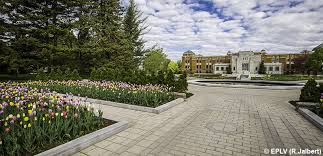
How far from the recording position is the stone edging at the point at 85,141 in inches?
147

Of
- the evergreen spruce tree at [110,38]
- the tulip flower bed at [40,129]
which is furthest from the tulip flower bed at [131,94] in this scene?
the evergreen spruce tree at [110,38]

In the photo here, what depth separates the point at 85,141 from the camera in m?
4.28

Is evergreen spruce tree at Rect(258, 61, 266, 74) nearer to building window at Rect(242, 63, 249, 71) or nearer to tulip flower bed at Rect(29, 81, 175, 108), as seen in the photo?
building window at Rect(242, 63, 249, 71)

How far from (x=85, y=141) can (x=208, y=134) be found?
126 inches

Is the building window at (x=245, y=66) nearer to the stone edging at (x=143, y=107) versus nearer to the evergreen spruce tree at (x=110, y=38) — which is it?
the evergreen spruce tree at (x=110, y=38)

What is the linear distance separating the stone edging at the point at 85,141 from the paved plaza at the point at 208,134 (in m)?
0.12

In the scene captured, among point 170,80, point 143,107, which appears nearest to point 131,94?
point 143,107

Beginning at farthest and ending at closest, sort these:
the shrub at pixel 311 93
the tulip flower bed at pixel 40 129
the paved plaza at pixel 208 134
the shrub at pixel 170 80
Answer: the shrub at pixel 170 80
the shrub at pixel 311 93
the paved plaza at pixel 208 134
the tulip flower bed at pixel 40 129

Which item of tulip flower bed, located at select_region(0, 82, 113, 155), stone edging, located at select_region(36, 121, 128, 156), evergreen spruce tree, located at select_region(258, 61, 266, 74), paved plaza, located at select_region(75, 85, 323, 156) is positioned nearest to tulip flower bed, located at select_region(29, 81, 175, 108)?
paved plaza, located at select_region(75, 85, 323, 156)

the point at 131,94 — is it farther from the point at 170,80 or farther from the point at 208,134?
the point at 208,134

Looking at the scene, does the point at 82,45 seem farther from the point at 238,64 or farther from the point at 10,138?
the point at 238,64

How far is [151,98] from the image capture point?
8.72 m

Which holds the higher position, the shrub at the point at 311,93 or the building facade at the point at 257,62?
the building facade at the point at 257,62

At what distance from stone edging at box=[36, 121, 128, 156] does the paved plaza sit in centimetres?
12
